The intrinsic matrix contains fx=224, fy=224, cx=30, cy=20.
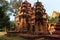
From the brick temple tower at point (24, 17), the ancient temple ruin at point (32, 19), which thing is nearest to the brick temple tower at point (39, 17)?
the ancient temple ruin at point (32, 19)

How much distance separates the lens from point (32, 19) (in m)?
23.0

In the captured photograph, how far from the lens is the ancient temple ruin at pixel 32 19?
74.1ft

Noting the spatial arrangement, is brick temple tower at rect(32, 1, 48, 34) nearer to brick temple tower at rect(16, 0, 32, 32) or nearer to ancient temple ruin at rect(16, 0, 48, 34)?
ancient temple ruin at rect(16, 0, 48, 34)

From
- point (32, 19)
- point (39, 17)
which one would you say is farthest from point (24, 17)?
point (39, 17)

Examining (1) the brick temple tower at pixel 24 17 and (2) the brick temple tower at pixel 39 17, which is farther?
(1) the brick temple tower at pixel 24 17

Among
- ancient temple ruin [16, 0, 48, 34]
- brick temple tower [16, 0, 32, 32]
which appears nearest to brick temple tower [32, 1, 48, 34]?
ancient temple ruin [16, 0, 48, 34]

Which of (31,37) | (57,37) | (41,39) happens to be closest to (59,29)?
(57,37)

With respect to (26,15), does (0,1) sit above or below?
above

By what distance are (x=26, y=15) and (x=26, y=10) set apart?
1.03 m

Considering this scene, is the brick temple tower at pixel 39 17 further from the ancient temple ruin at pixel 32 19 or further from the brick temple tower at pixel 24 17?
the brick temple tower at pixel 24 17

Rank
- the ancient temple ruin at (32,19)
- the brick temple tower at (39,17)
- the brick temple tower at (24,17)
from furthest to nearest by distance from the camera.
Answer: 1. the brick temple tower at (24,17)
2. the ancient temple ruin at (32,19)
3. the brick temple tower at (39,17)

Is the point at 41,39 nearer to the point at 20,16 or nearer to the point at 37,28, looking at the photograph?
the point at 37,28

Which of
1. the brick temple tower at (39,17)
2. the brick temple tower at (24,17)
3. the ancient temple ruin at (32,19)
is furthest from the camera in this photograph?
the brick temple tower at (24,17)

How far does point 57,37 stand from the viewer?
453 inches
